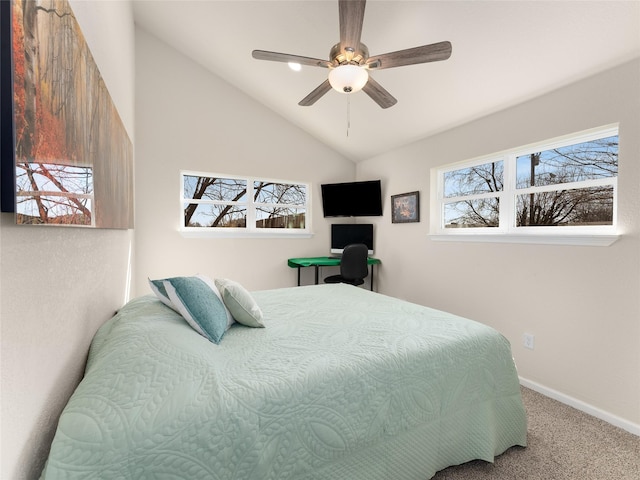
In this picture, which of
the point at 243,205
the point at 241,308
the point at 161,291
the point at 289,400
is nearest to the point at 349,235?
the point at 243,205

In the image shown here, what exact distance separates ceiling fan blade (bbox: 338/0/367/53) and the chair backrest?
2.29 metres

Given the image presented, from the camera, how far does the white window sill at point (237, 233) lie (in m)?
3.57

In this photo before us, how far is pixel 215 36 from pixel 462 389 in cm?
374

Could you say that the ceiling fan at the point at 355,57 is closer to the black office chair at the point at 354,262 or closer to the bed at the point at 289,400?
the bed at the point at 289,400

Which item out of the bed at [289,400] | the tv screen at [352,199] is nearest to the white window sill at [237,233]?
the tv screen at [352,199]

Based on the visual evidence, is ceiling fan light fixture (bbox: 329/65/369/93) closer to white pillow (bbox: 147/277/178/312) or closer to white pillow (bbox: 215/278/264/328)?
white pillow (bbox: 215/278/264/328)

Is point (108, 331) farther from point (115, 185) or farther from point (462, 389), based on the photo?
point (462, 389)

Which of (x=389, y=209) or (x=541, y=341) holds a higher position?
(x=389, y=209)

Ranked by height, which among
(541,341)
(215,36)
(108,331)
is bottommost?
(541,341)

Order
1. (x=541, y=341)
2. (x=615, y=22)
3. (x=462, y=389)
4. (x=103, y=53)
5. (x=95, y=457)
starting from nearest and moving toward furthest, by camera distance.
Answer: (x=95, y=457), (x=462, y=389), (x=103, y=53), (x=615, y=22), (x=541, y=341)

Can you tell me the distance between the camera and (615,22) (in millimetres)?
1662

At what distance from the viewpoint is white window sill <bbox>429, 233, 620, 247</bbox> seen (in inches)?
75.8

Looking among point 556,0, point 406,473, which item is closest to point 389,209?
point 556,0

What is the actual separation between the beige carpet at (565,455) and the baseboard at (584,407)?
4 cm
